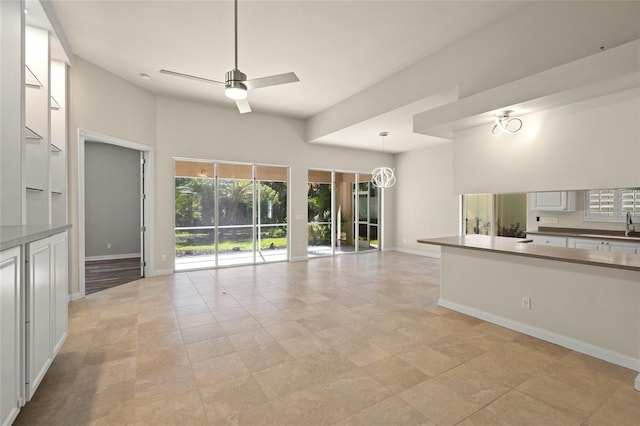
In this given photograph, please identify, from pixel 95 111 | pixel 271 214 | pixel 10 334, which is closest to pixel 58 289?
pixel 10 334

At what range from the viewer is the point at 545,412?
2.03 m

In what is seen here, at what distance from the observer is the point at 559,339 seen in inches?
120

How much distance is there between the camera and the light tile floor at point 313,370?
202cm

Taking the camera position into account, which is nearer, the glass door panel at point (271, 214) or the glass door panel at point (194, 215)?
the glass door panel at point (194, 215)

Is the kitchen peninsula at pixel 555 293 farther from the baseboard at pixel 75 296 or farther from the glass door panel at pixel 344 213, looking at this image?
the baseboard at pixel 75 296

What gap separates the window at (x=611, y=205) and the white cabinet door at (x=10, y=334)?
663cm

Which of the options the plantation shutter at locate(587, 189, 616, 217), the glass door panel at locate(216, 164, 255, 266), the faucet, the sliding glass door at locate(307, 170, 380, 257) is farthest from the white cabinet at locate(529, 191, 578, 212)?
the glass door panel at locate(216, 164, 255, 266)

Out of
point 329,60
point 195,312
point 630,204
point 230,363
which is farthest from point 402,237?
point 230,363

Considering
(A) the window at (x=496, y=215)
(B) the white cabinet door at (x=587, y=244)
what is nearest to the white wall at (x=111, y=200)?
(A) the window at (x=496, y=215)

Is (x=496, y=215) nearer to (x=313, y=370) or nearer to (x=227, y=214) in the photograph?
(x=313, y=370)

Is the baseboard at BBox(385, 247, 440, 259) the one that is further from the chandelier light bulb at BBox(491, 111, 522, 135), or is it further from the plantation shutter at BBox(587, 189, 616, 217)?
the chandelier light bulb at BBox(491, 111, 522, 135)

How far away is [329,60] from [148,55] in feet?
8.85

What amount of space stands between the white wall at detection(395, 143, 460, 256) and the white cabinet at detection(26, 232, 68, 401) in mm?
7787

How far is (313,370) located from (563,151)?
3.41 metres
